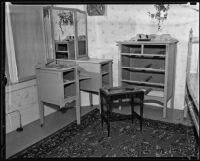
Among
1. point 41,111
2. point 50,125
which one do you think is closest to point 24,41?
point 41,111

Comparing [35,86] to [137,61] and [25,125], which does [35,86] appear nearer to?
[25,125]

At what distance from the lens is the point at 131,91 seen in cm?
183

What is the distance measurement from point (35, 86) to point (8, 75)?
0.32 metres

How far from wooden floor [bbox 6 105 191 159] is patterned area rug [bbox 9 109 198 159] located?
9 centimetres

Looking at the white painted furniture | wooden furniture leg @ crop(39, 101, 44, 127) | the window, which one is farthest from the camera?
the white painted furniture

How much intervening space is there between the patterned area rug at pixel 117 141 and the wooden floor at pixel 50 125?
0.29ft

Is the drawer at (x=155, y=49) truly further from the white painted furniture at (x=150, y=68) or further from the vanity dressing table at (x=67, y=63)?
the vanity dressing table at (x=67, y=63)

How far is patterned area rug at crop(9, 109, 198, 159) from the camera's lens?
59.7 inches

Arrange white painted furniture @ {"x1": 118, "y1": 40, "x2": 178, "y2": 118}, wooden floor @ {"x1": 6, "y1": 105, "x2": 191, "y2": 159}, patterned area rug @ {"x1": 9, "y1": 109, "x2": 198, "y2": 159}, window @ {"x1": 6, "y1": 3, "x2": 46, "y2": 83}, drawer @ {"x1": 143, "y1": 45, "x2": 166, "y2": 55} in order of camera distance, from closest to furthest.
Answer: patterned area rug @ {"x1": 9, "y1": 109, "x2": 198, "y2": 159}
wooden floor @ {"x1": 6, "y1": 105, "x2": 191, "y2": 159}
window @ {"x1": 6, "y1": 3, "x2": 46, "y2": 83}
white painted furniture @ {"x1": 118, "y1": 40, "x2": 178, "y2": 118}
drawer @ {"x1": 143, "y1": 45, "x2": 166, "y2": 55}

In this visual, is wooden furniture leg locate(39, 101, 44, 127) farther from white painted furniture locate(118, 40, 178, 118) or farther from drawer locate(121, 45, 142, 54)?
drawer locate(121, 45, 142, 54)

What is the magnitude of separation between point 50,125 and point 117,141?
689mm

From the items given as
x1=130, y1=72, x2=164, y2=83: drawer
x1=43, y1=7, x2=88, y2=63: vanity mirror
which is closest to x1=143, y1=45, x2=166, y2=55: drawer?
x1=130, y1=72, x2=164, y2=83: drawer

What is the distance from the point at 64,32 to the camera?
2189 mm

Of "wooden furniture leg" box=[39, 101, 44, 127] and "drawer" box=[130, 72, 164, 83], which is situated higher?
"drawer" box=[130, 72, 164, 83]
